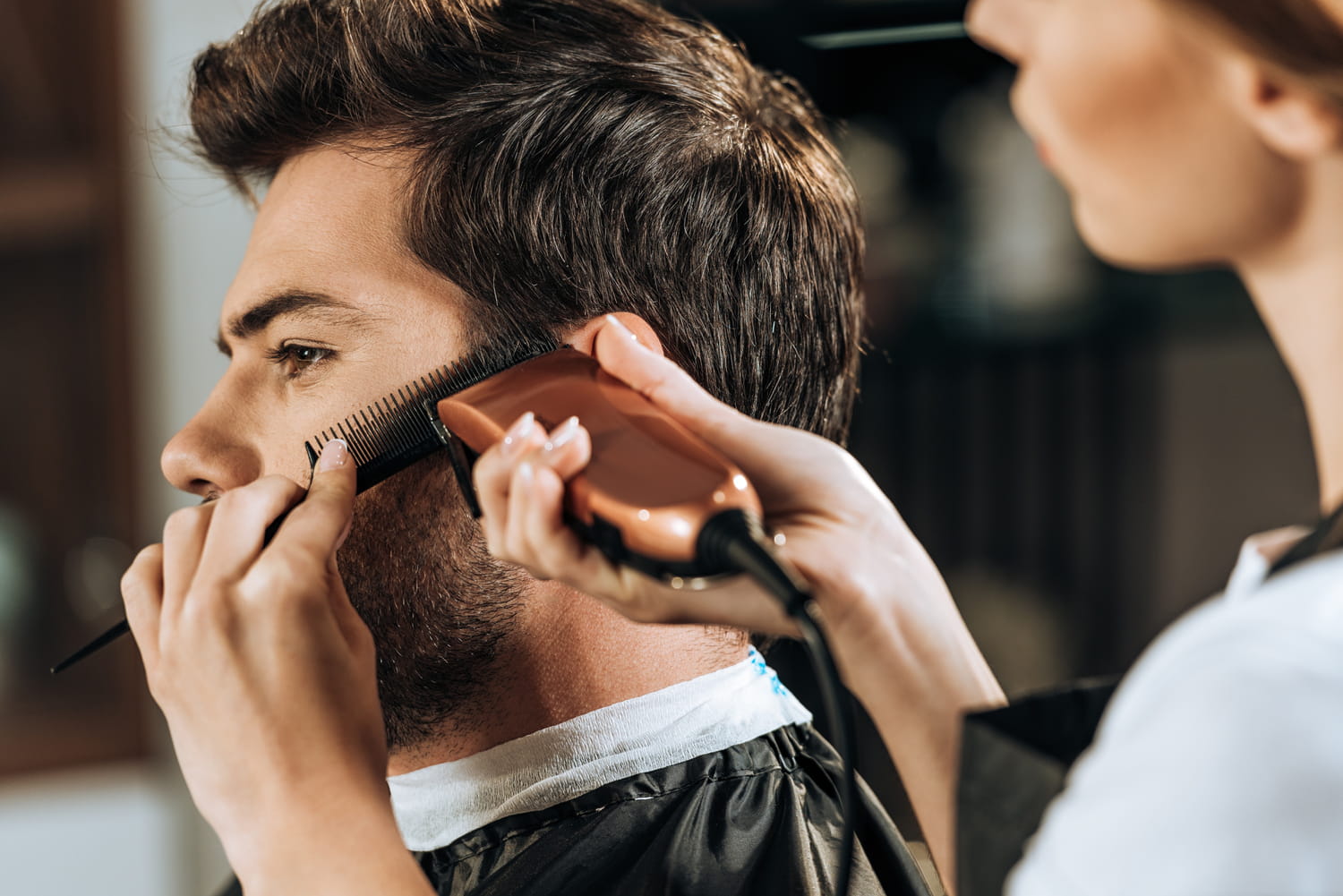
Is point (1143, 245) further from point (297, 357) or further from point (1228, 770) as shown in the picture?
point (297, 357)

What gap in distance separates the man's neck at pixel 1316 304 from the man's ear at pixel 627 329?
478 millimetres

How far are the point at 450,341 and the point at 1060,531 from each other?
1.60 meters

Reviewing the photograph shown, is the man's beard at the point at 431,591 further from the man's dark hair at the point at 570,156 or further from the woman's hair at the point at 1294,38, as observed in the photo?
the woman's hair at the point at 1294,38

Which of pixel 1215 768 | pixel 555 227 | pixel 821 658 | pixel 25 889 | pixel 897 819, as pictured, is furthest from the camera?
pixel 25 889

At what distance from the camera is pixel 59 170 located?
2066 millimetres

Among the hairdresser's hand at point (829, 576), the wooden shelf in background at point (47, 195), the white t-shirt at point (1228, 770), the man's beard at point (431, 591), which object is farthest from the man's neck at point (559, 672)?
the wooden shelf in background at point (47, 195)

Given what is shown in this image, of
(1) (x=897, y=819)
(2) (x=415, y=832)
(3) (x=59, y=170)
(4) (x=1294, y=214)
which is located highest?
(4) (x=1294, y=214)

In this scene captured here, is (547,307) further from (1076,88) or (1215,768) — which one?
(1215,768)

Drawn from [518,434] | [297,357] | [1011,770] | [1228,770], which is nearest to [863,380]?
[297,357]

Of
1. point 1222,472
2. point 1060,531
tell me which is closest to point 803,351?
point 1060,531

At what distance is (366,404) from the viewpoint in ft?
2.77

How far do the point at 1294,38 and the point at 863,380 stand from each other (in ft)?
5.52

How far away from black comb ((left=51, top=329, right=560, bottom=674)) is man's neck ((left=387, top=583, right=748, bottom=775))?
18cm

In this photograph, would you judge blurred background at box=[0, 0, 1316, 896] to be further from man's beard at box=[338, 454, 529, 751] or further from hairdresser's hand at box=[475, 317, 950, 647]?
hairdresser's hand at box=[475, 317, 950, 647]
